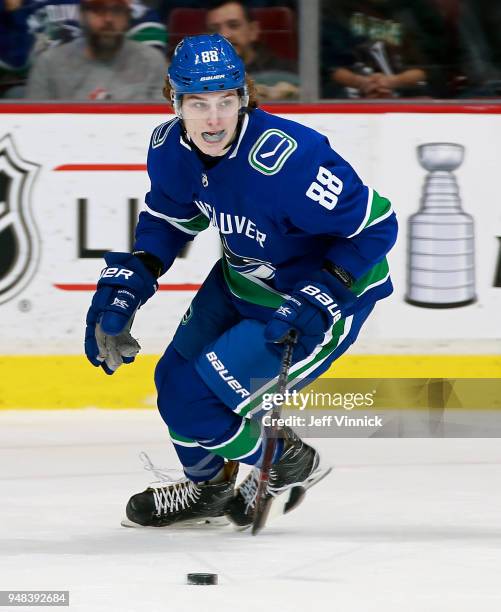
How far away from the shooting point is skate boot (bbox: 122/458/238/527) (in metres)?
3.57

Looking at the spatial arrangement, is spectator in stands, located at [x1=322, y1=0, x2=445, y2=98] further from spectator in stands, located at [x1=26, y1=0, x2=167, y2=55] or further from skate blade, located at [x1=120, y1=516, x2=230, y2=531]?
skate blade, located at [x1=120, y1=516, x2=230, y2=531]

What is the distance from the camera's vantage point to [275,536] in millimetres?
3377

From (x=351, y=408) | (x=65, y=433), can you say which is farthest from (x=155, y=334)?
(x=351, y=408)

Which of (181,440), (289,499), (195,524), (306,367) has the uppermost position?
(306,367)

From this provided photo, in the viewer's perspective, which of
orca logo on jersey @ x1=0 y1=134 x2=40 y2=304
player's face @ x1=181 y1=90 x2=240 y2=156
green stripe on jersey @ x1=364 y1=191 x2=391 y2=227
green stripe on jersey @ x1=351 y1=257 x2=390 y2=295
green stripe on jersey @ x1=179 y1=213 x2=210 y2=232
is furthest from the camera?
orca logo on jersey @ x1=0 y1=134 x2=40 y2=304

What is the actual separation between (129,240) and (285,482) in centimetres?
183

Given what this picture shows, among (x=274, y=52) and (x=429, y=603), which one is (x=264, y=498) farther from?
(x=274, y=52)

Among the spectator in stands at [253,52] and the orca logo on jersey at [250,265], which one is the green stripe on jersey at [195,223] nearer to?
the orca logo on jersey at [250,265]

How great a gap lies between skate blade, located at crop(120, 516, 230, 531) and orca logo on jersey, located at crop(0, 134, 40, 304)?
165cm

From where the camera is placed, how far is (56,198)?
5.08 metres

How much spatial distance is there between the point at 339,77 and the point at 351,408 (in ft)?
4.60

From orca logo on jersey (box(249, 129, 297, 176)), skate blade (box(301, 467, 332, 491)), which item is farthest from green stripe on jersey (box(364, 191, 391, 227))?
skate blade (box(301, 467, 332, 491))

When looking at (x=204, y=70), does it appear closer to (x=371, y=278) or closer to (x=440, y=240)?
(x=371, y=278)

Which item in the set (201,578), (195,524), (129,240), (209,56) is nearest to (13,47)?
(129,240)
